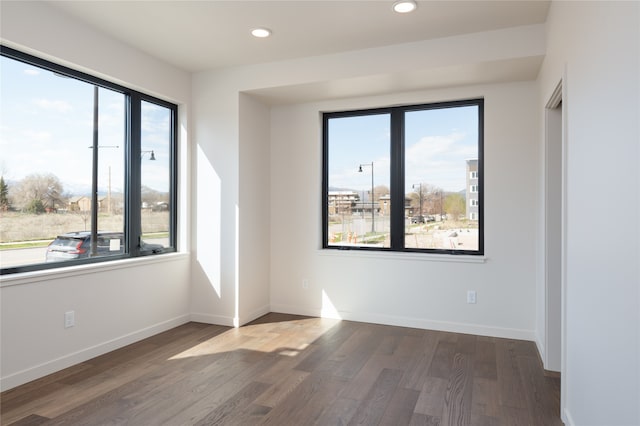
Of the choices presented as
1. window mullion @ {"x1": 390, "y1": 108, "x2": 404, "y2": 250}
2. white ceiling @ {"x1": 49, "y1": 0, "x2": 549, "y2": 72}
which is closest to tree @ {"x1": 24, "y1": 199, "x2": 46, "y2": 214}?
white ceiling @ {"x1": 49, "y1": 0, "x2": 549, "y2": 72}

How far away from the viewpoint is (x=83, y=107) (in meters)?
3.45

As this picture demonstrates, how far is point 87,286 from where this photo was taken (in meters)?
3.31

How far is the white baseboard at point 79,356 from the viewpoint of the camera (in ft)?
9.16

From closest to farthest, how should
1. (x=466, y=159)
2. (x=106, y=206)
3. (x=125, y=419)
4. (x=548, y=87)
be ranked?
1. (x=125, y=419)
2. (x=548, y=87)
3. (x=106, y=206)
4. (x=466, y=159)

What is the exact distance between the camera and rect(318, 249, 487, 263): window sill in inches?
159

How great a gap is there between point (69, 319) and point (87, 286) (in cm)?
27

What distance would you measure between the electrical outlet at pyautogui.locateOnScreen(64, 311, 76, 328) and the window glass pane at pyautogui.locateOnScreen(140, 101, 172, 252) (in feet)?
3.10

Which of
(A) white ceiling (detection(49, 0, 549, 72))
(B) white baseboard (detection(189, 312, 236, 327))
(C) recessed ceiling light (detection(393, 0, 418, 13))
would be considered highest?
(A) white ceiling (detection(49, 0, 549, 72))

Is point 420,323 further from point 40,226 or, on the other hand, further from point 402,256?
point 40,226

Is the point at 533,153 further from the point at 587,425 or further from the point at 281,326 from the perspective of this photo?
the point at 281,326

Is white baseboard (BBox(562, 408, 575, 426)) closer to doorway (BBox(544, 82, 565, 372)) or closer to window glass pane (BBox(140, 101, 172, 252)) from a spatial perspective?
doorway (BBox(544, 82, 565, 372))

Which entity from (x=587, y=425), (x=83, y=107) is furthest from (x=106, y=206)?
(x=587, y=425)

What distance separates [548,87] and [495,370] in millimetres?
2145

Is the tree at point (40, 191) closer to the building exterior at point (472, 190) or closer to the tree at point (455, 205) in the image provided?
the tree at point (455, 205)
